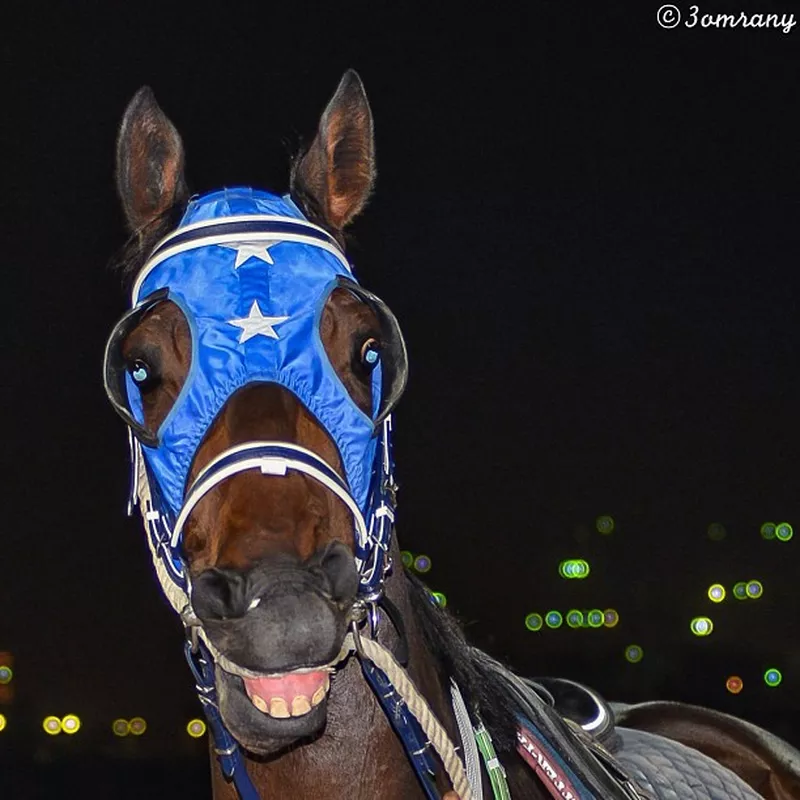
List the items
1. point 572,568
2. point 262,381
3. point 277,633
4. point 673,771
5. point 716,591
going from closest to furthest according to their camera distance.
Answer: point 277,633 < point 262,381 < point 673,771 < point 572,568 < point 716,591

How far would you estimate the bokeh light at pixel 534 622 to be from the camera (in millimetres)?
5363

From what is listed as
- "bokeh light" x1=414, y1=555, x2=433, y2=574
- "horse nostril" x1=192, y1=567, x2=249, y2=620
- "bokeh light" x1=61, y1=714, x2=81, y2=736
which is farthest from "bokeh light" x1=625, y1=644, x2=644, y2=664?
"horse nostril" x1=192, y1=567, x2=249, y2=620

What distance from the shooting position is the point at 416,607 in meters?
1.82

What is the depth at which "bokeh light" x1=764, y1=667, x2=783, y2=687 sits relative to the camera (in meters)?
5.55

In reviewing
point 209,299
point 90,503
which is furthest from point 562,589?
point 209,299

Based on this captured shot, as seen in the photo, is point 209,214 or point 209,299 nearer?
point 209,299

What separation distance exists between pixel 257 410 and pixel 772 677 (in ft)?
15.2

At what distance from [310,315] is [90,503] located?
3.55m

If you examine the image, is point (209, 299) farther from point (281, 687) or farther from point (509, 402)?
point (509, 402)

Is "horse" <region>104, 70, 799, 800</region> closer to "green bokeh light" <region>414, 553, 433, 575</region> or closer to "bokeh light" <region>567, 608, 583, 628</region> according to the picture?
"green bokeh light" <region>414, 553, 433, 575</region>

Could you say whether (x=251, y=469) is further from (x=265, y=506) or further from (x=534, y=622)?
(x=534, y=622)

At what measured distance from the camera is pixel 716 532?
546 cm

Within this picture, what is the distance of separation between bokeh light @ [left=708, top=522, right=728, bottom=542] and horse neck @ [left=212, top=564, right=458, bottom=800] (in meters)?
4.03

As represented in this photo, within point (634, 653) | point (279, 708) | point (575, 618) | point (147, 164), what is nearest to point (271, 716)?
point (279, 708)
